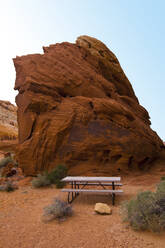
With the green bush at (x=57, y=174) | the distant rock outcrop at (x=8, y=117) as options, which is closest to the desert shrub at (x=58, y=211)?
the green bush at (x=57, y=174)

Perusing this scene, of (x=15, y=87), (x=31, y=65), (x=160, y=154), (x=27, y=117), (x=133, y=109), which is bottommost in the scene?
(x=160, y=154)

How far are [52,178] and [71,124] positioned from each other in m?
2.91

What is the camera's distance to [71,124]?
981cm

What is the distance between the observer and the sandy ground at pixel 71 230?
11.3ft

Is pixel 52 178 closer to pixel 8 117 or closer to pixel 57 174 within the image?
pixel 57 174

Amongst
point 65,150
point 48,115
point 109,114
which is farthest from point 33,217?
point 109,114

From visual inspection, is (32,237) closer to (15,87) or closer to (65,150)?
(65,150)

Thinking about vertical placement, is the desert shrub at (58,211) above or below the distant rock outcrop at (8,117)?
below

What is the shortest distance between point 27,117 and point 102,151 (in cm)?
450

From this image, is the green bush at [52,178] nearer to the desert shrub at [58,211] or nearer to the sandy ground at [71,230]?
the sandy ground at [71,230]

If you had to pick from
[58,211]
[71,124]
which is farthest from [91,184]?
[71,124]

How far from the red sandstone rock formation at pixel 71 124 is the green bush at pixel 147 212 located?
514cm

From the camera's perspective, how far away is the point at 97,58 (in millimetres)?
12727

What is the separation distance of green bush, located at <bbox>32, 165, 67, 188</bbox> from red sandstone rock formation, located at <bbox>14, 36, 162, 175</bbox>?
619mm
